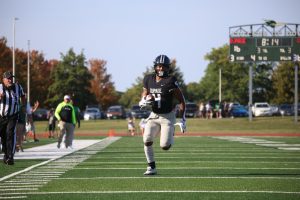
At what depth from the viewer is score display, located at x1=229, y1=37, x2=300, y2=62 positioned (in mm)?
44812

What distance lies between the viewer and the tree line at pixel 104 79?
8519cm

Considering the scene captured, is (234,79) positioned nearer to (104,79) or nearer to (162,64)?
(104,79)

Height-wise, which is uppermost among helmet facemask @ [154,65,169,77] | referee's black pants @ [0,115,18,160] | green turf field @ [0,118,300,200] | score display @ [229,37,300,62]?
score display @ [229,37,300,62]

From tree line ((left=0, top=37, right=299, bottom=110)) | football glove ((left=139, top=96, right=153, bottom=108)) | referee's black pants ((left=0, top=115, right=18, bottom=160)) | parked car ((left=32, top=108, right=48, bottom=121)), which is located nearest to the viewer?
football glove ((left=139, top=96, right=153, bottom=108))

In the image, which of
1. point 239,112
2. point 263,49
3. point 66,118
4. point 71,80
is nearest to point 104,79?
point 71,80

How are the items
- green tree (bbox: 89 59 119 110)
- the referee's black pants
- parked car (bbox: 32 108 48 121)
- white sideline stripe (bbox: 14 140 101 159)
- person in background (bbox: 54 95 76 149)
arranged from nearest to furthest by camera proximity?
the referee's black pants
white sideline stripe (bbox: 14 140 101 159)
person in background (bbox: 54 95 76 149)
parked car (bbox: 32 108 48 121)
green tree (bbox: 89 59 119 110)

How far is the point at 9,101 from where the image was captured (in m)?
13.8

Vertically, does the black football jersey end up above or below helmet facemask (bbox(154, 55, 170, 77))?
below

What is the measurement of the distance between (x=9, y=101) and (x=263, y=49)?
1303 inches

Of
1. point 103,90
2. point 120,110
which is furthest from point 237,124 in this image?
point 103,90

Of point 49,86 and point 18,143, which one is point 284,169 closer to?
point 18,143

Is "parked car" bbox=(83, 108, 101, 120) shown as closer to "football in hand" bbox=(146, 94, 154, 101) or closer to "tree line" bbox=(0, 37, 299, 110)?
"tree line" bbox=(0, 37, 299, 110)

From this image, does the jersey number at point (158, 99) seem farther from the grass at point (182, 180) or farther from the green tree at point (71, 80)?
the green tree at point (71, 80)

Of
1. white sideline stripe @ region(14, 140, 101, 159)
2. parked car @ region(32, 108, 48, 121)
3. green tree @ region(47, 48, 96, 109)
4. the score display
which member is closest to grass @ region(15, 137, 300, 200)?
white sideline stripe @ region(14, 140, 101, 159)
